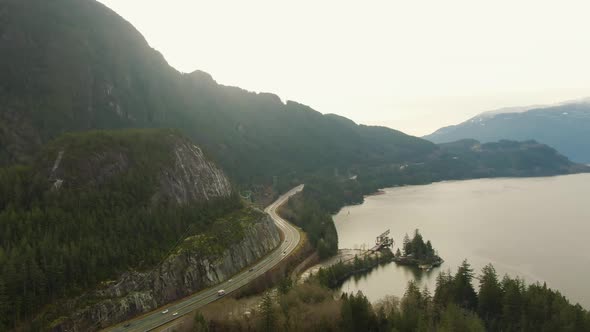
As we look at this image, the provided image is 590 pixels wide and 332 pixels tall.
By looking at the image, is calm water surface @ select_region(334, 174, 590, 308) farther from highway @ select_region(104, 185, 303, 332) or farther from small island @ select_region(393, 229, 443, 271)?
highway @ select_region(104, 185, 303, 332)

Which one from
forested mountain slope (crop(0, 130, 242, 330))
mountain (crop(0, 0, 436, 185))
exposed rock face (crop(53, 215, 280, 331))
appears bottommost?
exposed rock face (crop(53, 215, 280, 331))

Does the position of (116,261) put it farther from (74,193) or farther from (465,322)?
(465,322)

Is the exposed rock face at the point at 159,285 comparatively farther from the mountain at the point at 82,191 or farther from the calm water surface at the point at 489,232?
the calm water surface at the point at 489,232

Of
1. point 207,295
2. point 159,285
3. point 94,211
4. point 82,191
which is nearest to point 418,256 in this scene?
point 207,295

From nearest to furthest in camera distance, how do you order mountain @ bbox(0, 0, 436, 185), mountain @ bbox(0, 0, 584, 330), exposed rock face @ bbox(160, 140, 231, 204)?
mountain @ bbox(0, 0, 584, 330), exposed rock face @ bbox(160, 140, 231, 204), mountain @ bbox(0, 0, 436, 185)

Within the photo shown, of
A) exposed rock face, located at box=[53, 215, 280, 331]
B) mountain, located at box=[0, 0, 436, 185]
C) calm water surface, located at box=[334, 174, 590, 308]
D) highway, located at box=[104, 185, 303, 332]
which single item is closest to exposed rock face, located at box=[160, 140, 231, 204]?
exposed rock face, located at box=[53, 215, 280, 331]

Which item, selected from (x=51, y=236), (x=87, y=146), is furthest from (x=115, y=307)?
(x=87, y=146)
